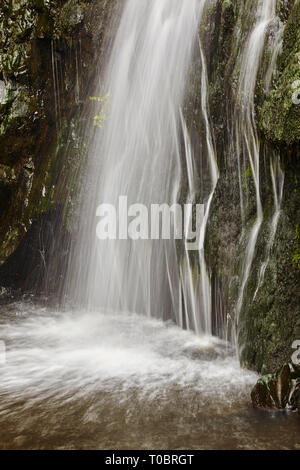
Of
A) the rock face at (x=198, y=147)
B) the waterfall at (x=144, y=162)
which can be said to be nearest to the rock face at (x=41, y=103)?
the rock face at (x=198, y=147)

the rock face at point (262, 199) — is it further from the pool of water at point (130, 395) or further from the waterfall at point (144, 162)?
the pool of water at point (130, 395)

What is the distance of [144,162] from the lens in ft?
23.8

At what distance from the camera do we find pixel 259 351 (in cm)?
418

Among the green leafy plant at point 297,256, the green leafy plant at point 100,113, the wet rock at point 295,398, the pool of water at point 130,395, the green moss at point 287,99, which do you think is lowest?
the pool of water at point 130,395

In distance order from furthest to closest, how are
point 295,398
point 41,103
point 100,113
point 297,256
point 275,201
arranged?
point 41,103 < point 100,113 < point 275,201 < point 297,256 < point 295,398

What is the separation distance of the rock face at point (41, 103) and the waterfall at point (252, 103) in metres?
4.45

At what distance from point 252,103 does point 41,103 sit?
5393 mm

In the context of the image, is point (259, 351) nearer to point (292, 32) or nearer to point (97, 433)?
point (97, 433)

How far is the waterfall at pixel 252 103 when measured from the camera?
4695mm

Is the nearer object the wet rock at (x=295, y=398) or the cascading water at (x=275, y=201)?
the wet rock at (x=295, y=398)

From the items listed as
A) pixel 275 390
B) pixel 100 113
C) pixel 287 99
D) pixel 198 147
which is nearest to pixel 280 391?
pixel 275 390

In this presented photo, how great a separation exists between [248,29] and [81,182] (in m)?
4.72

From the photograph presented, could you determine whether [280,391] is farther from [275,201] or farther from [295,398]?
[275,201]

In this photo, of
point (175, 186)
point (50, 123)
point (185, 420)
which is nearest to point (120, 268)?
point (175, 186)
